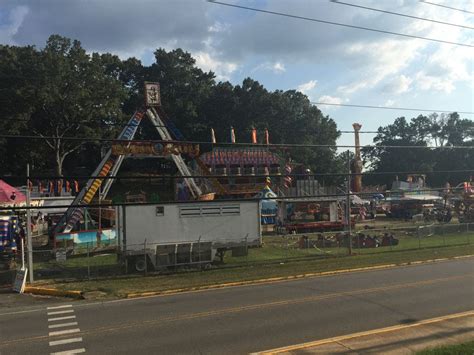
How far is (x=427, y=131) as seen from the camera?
386 ft

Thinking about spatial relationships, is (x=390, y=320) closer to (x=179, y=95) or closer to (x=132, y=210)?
(x=132, y=210)

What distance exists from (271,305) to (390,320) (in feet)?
12.0

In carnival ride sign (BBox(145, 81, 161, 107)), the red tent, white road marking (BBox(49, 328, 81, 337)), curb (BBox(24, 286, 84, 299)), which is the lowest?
curb (BBox(24, 286, 84, 299))

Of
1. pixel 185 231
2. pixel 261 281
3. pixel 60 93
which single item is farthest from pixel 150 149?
pixel 60 93

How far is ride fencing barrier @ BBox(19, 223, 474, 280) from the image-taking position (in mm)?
22438

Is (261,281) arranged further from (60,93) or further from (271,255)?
(60,93)

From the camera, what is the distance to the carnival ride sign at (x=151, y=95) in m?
37.2

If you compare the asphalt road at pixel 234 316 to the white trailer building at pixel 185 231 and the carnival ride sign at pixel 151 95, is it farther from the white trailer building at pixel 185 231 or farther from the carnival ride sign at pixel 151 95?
the carnival ride sign at pixel 151 95

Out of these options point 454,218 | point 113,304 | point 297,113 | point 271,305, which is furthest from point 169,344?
point 297,113

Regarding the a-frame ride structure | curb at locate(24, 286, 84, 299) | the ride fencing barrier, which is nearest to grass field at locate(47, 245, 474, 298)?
curb at locate(24, 286, 84, 299)

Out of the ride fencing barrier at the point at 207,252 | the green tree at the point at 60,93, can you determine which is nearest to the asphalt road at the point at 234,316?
the ride fencing barrier at the point at 207,252

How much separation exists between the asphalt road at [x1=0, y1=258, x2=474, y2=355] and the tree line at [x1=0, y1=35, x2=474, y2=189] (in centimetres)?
2260

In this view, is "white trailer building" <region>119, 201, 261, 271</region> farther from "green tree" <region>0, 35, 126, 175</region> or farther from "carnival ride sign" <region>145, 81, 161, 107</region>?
"green tree" <region>0, 35, 126, 175</region>

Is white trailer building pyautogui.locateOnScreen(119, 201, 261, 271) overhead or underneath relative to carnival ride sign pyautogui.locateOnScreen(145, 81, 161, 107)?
underneath
